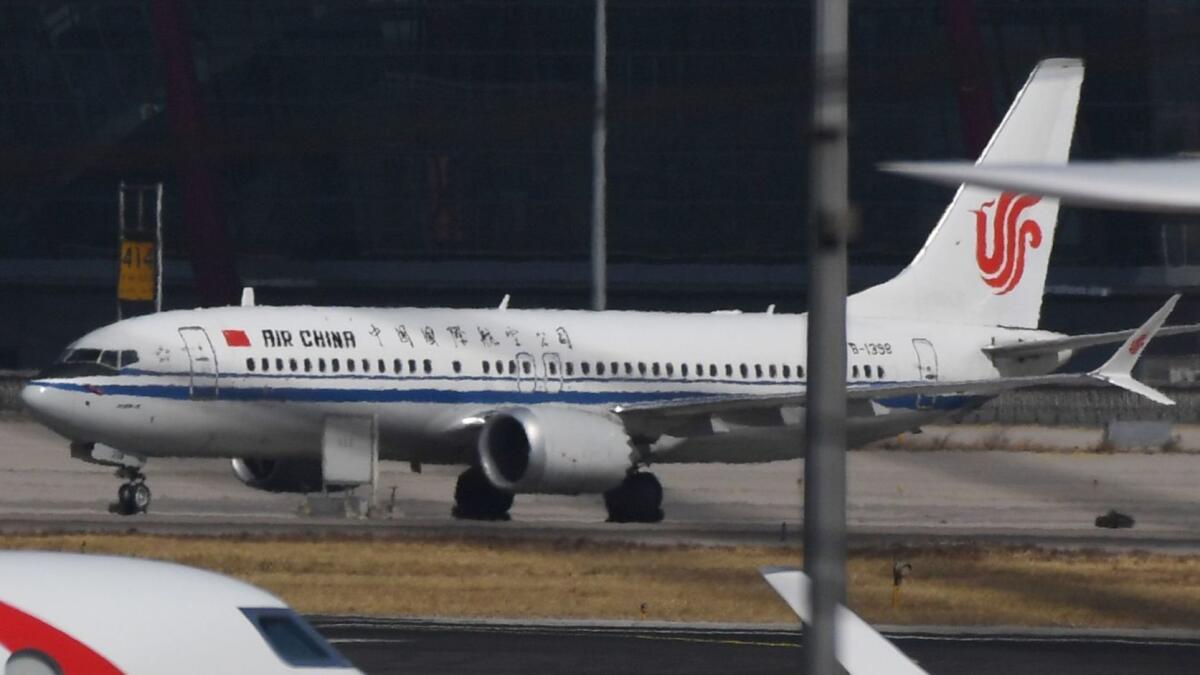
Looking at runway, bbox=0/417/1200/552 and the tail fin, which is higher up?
the tail fin

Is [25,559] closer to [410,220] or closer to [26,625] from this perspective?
[26,625]

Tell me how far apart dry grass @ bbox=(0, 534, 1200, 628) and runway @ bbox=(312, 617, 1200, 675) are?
115cm

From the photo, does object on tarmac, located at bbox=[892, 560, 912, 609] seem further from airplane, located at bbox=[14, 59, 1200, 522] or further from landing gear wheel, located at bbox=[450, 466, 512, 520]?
landing gear wheel, located at bbox=[450, 466, 512, 520]

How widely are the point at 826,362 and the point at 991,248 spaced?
3051cm

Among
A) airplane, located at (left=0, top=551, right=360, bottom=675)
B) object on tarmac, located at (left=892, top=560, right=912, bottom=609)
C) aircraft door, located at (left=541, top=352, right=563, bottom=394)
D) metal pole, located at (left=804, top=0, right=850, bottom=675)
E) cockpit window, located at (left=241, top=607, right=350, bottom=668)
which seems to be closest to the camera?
metal pole, located at (left=804, top=0, right=850, bottom=675)

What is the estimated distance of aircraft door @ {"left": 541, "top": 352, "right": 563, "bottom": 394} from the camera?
111ft

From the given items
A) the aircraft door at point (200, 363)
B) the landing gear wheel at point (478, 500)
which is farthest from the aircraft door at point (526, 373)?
the aircraft door at point (200, 363)

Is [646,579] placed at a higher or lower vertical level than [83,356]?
lower

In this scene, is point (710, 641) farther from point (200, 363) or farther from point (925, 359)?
point (925, 359)

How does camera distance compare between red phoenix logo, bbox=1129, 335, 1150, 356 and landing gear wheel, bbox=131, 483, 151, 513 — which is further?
landing gear wheel, bbox=131, 483, 151, 513

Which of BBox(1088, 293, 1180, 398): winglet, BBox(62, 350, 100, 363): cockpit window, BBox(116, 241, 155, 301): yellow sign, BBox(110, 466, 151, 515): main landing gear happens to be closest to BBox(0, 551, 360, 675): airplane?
BBox(62, 350, 100, 363): cockpit window

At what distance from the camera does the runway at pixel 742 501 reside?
3084 centimetres

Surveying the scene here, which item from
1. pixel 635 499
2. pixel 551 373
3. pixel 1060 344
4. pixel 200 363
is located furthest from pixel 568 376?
pixel 1060 344

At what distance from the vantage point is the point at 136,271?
156 ft
